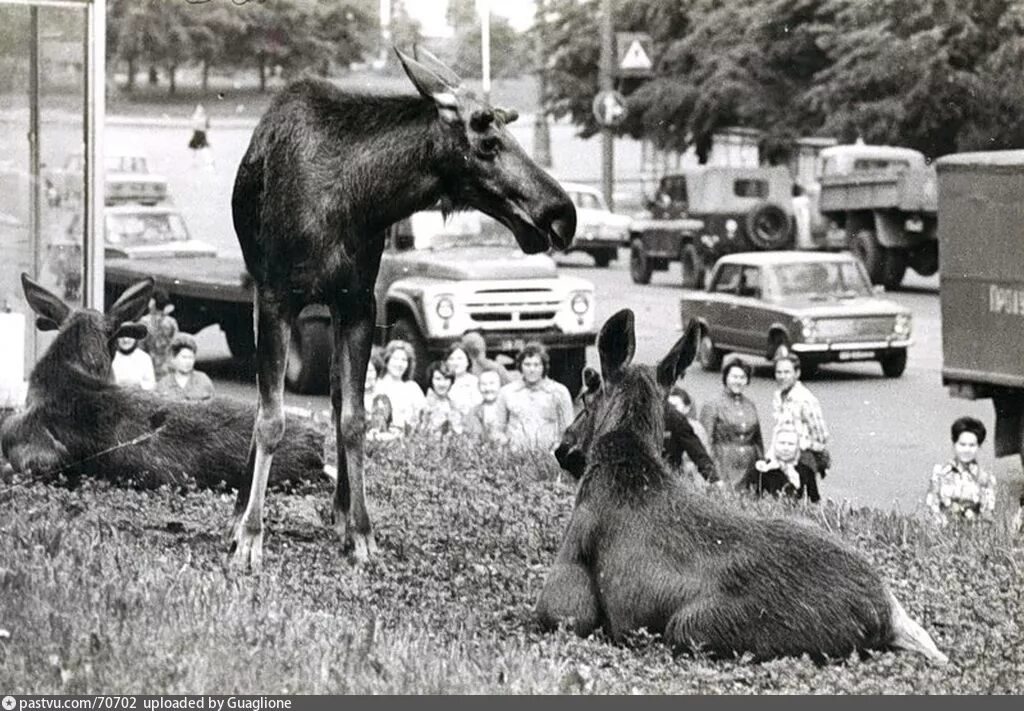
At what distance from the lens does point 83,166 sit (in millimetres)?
14773

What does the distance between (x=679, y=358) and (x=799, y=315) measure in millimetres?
15929

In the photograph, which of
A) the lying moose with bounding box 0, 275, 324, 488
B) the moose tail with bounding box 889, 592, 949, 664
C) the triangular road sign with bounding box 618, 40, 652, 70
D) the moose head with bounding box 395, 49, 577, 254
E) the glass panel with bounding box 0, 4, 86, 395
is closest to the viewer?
the moose tail with bounding box 889, 592, 949, 664

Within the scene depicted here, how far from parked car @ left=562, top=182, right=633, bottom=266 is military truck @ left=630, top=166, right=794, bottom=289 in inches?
37.6

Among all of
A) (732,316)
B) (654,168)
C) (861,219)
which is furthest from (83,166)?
(654,168)

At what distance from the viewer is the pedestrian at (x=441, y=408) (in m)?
14.8

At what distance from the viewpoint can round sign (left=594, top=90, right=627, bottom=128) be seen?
38.8 m

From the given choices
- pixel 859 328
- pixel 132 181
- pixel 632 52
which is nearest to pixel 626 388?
pixel 132 181

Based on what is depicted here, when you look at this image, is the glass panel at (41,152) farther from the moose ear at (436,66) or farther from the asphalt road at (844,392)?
the moose ear at (436,66)

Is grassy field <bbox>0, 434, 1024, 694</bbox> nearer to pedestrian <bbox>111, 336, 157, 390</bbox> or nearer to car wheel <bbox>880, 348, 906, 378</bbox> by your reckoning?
pedestrian <bbox>111, 336, 157, 390</bbox>

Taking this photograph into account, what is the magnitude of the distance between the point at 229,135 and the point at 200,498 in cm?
628

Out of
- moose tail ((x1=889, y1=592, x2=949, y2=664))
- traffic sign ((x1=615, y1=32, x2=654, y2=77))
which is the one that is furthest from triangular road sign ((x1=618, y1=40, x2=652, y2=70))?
moose tail ((x1=889, y1=592, x2=949, y2=664))

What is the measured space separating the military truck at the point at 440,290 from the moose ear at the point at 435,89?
992 centimetres

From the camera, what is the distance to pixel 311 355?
15406 mm

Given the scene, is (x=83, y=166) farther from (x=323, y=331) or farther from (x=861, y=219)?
(x=861, y=219)
